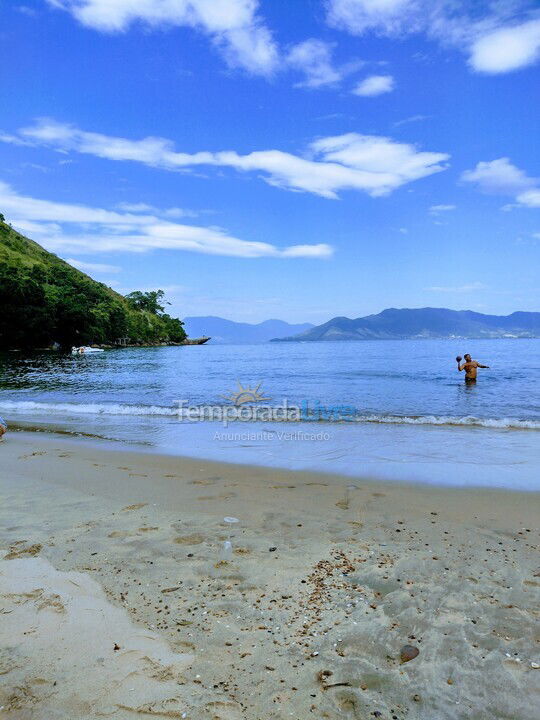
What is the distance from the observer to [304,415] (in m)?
14.5

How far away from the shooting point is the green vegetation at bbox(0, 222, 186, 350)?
67125 millimetres

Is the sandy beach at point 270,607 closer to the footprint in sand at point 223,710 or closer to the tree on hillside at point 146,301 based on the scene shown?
the footprint in sand at point 223,710

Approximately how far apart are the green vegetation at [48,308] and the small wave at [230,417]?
56.7 meters

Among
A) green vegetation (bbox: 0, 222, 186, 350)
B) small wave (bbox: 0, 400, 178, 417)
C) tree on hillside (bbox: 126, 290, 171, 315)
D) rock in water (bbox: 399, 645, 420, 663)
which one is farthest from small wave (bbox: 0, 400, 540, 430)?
tree on hillside (bbox: 126, 290, 171, 315)

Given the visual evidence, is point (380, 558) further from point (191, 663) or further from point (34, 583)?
point (34, 583)

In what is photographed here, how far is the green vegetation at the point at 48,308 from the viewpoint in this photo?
67.1 metres

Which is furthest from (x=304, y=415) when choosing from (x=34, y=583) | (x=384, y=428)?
(x=34, y=583)

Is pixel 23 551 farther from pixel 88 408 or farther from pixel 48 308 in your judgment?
pixel 48 308

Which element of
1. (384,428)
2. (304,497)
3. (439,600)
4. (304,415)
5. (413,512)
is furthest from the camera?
(304,415)

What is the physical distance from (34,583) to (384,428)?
9.93m

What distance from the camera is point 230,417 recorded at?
46.9 feet

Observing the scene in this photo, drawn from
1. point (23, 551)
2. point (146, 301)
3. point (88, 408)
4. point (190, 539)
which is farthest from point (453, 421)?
point (146, 301)

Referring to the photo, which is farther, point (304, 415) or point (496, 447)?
point (304, 415)

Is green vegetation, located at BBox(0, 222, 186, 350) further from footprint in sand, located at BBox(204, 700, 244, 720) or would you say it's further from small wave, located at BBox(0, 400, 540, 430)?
footprint in sand, located at BBox(204, 700, 244, 720)
